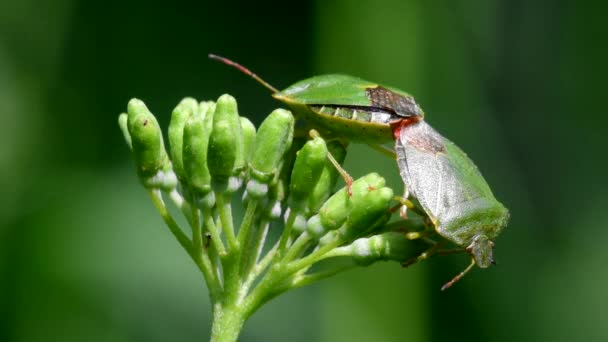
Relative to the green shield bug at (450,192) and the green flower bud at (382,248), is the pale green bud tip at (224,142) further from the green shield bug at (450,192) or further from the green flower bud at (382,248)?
the green shield bug at (450,192)

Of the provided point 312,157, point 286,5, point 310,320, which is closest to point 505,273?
point 310,320

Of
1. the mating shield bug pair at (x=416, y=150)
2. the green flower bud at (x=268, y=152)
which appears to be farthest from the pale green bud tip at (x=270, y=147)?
the mating shield bug pair at (x=416, y=150)

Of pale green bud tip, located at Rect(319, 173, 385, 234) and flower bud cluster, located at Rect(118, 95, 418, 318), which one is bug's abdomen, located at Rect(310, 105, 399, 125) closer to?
flower bud cluster, located at Rect(118, 95, 418, 318)

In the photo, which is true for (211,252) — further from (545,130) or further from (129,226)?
(545,130)

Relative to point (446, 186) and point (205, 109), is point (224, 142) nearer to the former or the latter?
point (205, 109)

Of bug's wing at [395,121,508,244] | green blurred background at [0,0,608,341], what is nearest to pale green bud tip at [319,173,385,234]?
bug's wing at [395,121,508,244]

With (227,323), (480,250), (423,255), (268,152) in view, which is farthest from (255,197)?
(480,250)
